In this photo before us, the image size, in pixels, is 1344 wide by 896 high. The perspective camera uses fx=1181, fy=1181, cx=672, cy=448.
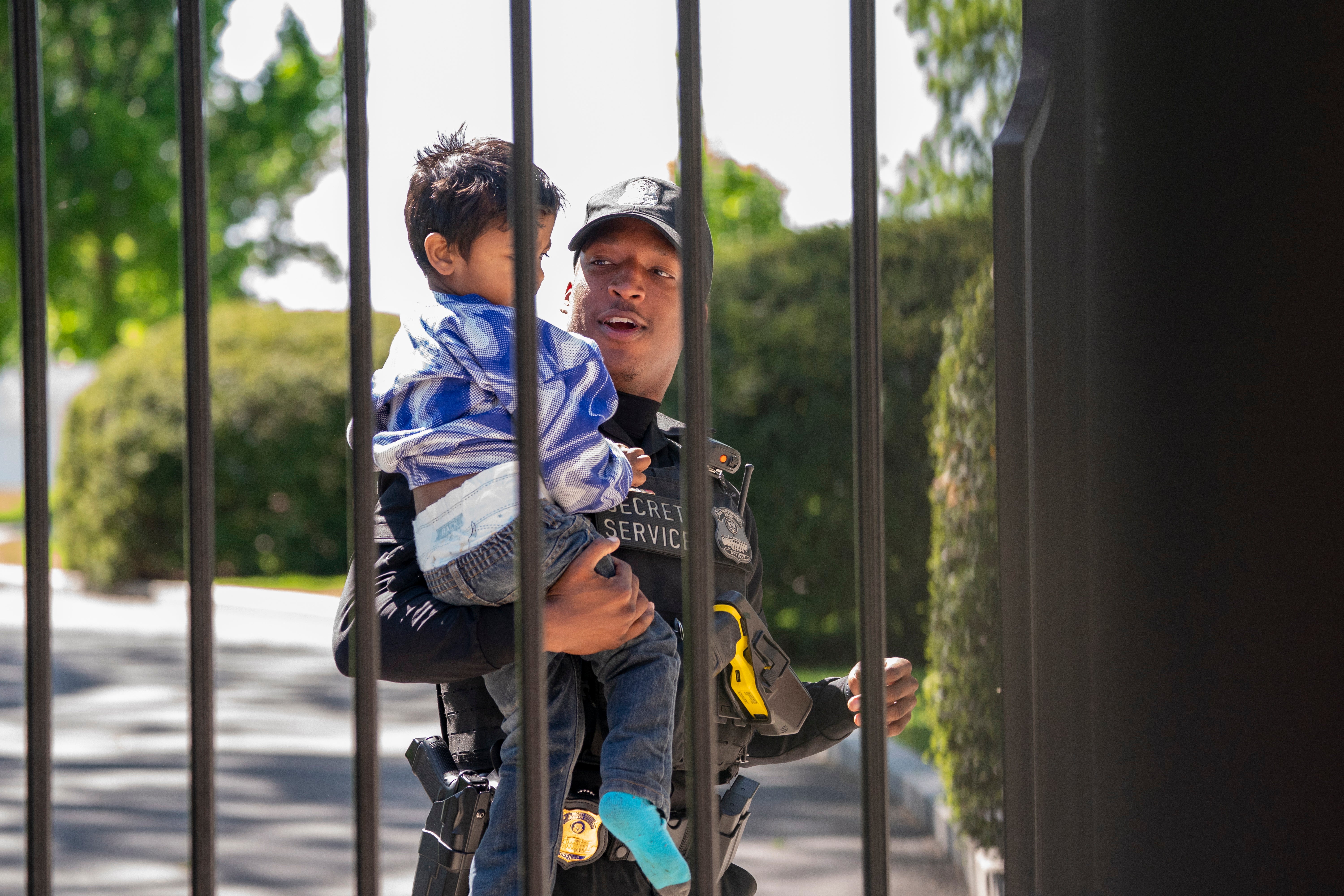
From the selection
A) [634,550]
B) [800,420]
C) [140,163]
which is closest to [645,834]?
[634,550]

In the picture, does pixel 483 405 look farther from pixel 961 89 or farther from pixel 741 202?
pixel 741 202

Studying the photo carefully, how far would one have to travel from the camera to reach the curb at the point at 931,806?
2994 millimetres

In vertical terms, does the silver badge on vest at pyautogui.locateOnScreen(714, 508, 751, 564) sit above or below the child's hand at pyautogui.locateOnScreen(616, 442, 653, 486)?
below

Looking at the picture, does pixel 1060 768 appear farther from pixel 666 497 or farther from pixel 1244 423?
pixel 666 497

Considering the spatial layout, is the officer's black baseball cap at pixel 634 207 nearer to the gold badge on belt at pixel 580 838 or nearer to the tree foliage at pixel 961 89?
the tree foliage at pixel 961 89

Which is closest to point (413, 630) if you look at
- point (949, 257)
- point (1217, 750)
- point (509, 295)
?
point (509, 295)

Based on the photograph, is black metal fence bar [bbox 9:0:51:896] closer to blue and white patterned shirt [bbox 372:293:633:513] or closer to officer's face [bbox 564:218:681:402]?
blue and white patterned shirt [bbox 372:293:633:513]

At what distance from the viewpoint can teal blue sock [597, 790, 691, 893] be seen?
1.48 metres

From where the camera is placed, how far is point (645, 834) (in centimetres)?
148

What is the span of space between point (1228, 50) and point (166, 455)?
13162mm

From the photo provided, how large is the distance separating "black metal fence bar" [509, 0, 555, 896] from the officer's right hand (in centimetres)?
31

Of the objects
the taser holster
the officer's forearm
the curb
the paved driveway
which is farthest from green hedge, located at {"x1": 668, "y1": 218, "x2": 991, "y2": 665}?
the taser holster

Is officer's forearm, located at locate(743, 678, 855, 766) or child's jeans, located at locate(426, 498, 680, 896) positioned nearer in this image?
child's jeans, located at locate(426, 498, 680, 896)

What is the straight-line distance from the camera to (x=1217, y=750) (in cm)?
115
